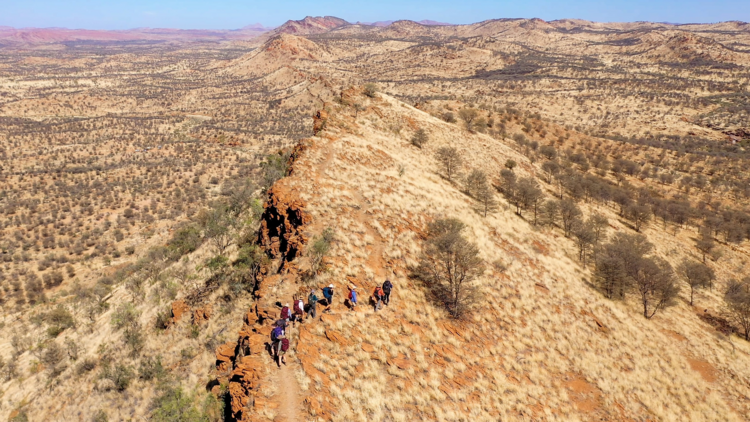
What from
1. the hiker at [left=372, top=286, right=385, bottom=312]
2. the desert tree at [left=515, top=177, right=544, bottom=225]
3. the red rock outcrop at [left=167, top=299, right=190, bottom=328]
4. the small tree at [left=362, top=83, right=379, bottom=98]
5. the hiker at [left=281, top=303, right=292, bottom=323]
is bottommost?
the red rock outcrop at [left=167, top=299, right=190, bottom=328]

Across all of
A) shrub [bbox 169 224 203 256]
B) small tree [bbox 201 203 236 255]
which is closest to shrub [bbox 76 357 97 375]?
small tree [bbox 201 203 236 255]

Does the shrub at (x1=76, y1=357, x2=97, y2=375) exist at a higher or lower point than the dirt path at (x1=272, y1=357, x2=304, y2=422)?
lower

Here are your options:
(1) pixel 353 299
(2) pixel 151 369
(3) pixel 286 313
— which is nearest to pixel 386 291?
(1) pixel 353 299

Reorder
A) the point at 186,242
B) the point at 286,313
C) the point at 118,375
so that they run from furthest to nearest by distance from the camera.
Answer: the point at 186,242, the point at 118,375, the point at 286,313

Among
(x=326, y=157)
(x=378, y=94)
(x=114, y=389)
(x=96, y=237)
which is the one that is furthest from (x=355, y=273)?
(x=378, y=94)

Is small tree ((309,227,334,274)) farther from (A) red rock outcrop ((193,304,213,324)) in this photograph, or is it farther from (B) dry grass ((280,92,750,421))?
(A) red rock outcrop ((193,304,213,324))

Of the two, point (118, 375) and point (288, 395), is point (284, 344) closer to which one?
point (288, 395)
